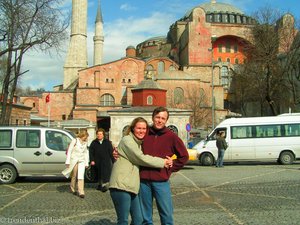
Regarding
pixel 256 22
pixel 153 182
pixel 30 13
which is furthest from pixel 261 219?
pixel 256 22

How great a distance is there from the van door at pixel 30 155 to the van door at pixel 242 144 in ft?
39.4

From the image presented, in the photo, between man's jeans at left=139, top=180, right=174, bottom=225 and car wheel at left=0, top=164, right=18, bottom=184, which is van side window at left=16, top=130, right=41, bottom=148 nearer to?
car wheel at left=0, top=164, right=18, bottom=184

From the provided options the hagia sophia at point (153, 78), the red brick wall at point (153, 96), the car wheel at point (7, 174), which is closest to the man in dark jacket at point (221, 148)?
the car wheel at point (7, 174)

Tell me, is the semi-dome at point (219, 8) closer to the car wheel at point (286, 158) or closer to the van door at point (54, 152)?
the car wheel at point (286, 158)

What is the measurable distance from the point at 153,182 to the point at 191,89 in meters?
60.5

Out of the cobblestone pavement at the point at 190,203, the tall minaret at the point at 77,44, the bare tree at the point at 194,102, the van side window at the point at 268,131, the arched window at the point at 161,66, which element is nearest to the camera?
the cobblestone pavement at the point at 190,203

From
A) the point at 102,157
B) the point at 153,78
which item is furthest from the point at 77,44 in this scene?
the point at 102,157

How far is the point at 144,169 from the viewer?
15.9ft

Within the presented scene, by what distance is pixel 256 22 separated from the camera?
128ft

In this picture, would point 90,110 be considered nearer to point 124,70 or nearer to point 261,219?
point 124,70

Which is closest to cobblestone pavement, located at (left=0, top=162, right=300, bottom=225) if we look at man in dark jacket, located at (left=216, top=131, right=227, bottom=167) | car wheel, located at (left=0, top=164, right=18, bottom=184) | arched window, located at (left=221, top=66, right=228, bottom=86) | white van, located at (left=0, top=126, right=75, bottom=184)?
car wheel, located at (left=0, top=164, right=18, bottom=184)

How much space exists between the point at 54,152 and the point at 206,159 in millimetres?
11012

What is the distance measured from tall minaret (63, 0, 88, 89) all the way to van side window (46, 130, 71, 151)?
59.5 metres

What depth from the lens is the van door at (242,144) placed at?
22.0 meters
